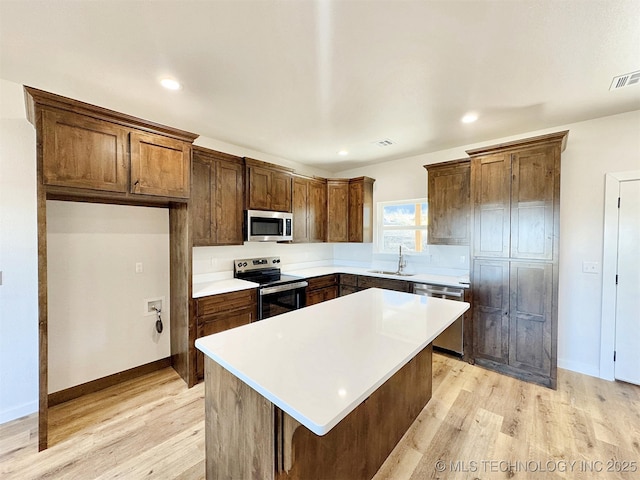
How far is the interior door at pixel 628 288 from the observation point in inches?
105

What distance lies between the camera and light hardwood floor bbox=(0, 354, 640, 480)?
1.75 metres

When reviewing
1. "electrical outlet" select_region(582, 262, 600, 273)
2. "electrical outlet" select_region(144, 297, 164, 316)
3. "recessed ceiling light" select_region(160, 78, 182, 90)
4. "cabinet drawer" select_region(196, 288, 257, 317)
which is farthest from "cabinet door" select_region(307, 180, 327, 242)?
"electrical outlet" select_region(582, 262, 600, 273)

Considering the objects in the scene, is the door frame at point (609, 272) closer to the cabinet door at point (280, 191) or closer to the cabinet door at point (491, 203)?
the cabinet door at point (491, 203)

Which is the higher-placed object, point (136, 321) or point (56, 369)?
point (136, 321)

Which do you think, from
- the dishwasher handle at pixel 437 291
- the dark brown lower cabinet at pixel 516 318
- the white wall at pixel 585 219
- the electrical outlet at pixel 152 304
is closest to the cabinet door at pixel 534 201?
the dark brown lower cabinet at pixel 516 318

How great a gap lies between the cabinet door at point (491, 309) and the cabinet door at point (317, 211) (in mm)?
2330

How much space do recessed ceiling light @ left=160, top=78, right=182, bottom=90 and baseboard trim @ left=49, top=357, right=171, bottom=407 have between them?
277 cm

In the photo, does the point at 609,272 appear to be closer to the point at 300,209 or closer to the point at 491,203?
the point at 491,203

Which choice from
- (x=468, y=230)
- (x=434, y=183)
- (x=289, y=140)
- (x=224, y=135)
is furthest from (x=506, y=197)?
(x=224, y=135)

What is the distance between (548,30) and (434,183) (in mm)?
2121

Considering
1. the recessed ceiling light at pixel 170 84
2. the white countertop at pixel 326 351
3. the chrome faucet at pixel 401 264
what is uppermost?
the recessed ceiling light at pixel 170 84

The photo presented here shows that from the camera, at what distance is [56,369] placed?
241cm

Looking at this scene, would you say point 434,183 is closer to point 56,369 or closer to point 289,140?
point 289,140

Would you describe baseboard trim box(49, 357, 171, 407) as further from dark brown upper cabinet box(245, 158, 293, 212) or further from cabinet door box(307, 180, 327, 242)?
cabinet door box(307, 180, 327, 242)
